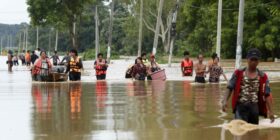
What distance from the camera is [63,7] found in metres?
53.6

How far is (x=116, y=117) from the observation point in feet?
43.5

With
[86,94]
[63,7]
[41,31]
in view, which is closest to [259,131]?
[86,94]

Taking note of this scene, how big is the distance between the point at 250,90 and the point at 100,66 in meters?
19.5

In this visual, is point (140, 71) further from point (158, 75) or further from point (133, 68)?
point (158, 75)

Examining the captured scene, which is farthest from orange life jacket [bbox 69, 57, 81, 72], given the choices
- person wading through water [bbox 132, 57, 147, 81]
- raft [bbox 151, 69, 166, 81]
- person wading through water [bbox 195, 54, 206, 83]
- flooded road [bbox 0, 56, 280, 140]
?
flooded road [bbox 0, 56, 280, 140]

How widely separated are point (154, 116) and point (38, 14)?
42.0 m

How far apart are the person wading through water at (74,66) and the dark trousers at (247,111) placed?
1646 cm

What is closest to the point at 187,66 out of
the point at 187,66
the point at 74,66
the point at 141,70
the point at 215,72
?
the point at 187,66

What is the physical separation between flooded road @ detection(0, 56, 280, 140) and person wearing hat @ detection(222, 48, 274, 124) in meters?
0.65

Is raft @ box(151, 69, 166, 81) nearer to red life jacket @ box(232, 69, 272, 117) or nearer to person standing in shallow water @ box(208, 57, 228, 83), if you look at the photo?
person standing in shallow water @ box(208, 57, 228, 83)

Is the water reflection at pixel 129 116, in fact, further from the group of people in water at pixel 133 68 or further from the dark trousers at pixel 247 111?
the group of people in water at pixel 133 68

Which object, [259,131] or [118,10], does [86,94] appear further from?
[118,10]

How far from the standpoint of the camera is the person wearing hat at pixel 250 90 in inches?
375

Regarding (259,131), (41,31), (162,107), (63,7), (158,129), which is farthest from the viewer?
(41,31)
